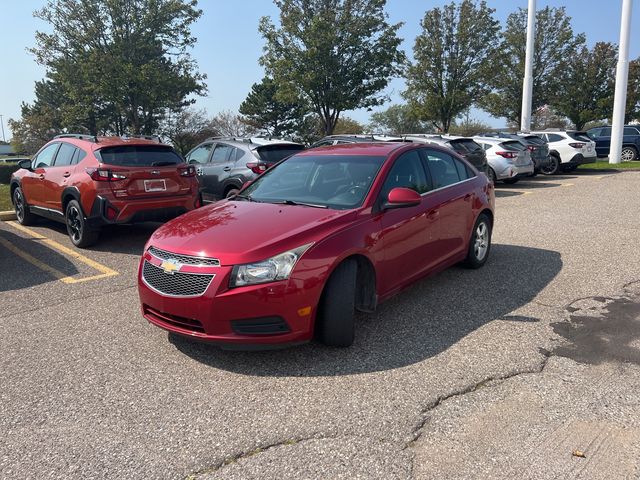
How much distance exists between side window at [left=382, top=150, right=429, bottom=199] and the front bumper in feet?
4.52

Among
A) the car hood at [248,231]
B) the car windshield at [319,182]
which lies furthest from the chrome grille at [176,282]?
the car windshield at [319,182]

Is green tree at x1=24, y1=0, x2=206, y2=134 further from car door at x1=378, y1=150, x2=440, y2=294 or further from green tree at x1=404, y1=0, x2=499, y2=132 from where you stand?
car door at x1=378, y1=150, x2=440, y2=294

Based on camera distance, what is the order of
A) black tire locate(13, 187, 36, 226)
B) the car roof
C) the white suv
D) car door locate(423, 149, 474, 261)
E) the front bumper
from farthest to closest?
the white suv < black tire locate(13, 187, 36, 226) < car door locate(423, 149, 474, 261) < the car roof < the front bumper

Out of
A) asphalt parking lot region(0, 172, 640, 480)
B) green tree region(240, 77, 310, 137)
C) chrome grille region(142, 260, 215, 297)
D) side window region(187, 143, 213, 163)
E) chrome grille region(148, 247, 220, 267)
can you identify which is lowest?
asphalt parking lot region(0, 172, 640, 480)

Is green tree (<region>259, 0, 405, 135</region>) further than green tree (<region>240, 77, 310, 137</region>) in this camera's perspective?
No

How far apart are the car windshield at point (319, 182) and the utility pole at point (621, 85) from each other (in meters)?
20.6

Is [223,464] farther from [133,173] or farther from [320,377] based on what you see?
[133,173]

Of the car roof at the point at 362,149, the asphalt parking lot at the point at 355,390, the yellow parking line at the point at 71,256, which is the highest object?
the car roof at the point at 362,149

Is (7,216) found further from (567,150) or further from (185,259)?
(567,150)

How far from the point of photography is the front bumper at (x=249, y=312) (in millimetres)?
3525

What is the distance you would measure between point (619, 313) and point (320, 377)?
2903mm

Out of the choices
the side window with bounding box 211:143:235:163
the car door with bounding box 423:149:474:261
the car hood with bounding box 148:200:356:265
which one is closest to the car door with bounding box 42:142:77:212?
the side window with bounding box 211:143:235:163

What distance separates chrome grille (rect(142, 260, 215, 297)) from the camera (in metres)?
3.61

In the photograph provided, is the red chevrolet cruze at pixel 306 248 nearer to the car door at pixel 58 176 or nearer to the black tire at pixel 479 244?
the black tire at pixel 479 244
